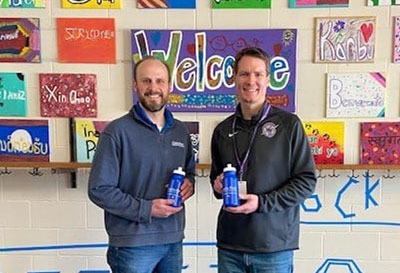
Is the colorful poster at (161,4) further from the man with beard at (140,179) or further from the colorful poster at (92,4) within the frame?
the man with beard at (140,179)

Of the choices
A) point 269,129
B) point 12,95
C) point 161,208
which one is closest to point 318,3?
point 269,129

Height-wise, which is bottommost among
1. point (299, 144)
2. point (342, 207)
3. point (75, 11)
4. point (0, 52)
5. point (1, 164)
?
point (342, 207)

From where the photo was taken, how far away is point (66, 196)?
2268 millimetres

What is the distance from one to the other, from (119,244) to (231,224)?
35cm

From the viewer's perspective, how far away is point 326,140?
211cm

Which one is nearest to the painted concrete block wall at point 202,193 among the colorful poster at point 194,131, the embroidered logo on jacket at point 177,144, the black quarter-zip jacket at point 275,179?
the colorful poster at point 194,131

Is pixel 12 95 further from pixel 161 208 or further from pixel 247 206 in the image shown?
pixel 247 206

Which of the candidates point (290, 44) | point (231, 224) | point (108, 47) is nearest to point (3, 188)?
point (108, 47)

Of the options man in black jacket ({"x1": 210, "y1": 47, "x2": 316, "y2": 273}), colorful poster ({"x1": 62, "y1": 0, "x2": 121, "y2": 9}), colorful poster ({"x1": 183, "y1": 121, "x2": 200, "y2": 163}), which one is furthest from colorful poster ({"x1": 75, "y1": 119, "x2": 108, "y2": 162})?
man in black jacket ({"x1": 210, "y1": 47, "x2": 316, "y2": 273})

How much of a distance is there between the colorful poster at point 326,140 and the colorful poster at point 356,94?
0.06 metres

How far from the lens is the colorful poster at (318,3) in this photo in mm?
2047

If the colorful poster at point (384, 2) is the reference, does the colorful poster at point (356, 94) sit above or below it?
below

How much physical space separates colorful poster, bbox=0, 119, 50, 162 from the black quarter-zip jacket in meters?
1.00

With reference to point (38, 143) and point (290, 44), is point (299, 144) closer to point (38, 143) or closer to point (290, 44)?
point (290, 44)
